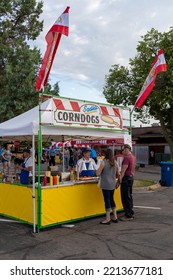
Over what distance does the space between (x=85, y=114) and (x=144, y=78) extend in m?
19.8

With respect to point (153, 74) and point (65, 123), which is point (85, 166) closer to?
point (65, 123)

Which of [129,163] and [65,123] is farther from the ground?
[65,123]

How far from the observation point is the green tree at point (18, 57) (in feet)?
79.8

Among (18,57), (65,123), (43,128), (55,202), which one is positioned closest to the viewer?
(43,128)

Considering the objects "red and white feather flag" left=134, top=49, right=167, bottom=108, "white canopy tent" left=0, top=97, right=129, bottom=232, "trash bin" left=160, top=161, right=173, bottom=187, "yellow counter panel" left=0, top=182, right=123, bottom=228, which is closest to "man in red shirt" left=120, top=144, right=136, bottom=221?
"yellow counter panel" left=0, top=182, right=123, bottom=228

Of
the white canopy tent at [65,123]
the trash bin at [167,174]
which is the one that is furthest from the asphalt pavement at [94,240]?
the trash bin at [167,174]

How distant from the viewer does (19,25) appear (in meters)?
28.3

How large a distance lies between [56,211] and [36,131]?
180cm

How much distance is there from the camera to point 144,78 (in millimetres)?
26141

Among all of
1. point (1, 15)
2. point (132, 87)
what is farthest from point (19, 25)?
point (132, 87)

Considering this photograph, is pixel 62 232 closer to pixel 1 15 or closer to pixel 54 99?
pixel 54 99

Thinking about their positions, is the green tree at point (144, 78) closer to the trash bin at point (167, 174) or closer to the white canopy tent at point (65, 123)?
the trash bin at point (167, 174)

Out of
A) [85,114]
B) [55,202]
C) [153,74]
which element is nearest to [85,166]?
[85,114]

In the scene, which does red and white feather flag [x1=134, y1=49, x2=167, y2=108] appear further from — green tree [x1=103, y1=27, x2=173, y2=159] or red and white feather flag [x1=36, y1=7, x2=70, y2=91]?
green tree [x1=103, y1=27, x2=173, y2=159]
